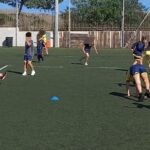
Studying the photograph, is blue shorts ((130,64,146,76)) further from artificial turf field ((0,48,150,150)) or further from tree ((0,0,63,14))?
tree ((0,0,63,14))

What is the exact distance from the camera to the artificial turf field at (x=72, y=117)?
8.95 m

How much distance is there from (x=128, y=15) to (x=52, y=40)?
2379cm

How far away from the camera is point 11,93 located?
15.6m

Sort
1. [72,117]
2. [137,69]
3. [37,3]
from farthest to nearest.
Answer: [37,3] < [137,69] < [72,117]

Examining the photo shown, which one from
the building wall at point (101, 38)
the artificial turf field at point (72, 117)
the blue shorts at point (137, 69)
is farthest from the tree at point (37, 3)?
the blue shorts at point (137, 69)

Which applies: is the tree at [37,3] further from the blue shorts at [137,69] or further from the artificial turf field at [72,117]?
the blue shorts at [137,69]

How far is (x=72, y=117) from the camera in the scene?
11.4 metres

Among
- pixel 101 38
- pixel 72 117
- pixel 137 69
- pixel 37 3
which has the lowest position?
pixel 72 117

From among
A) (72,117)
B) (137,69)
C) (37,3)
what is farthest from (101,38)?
(72,117)

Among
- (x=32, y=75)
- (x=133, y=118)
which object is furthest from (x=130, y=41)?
(x=133, y=118)

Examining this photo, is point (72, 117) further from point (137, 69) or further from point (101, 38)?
point (101, 38)

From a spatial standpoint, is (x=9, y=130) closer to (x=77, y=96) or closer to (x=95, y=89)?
(x=77, y=96)

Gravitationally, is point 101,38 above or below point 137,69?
above

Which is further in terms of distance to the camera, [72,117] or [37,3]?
[37,3]
